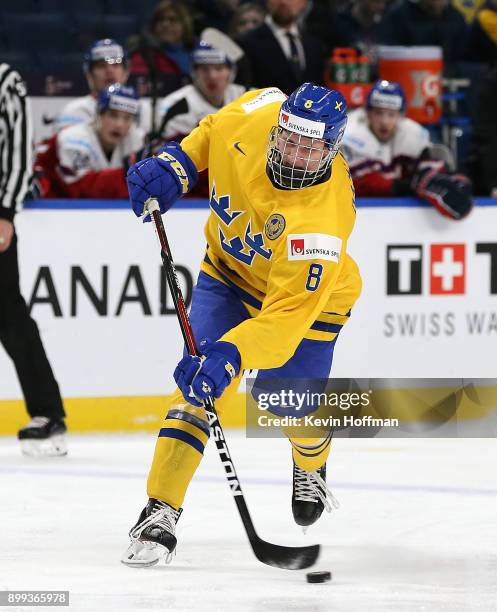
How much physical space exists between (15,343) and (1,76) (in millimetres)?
949

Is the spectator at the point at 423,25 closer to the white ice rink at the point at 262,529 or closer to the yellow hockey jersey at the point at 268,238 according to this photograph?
the white ice rink at the point at 262,529

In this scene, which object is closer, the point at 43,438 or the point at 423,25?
the point at 43,438

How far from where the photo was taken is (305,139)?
11.3ft

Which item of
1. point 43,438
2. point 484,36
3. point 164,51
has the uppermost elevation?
point 164,51

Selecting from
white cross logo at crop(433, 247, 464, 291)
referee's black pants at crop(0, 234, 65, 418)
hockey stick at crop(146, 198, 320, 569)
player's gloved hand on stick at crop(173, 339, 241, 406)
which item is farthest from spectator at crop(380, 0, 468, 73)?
player's gloved hand on stick at crop(173, 339, 241, 406)

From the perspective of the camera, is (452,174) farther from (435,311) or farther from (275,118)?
(275,118)

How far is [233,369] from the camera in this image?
10.8ft

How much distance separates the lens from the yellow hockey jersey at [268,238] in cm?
339

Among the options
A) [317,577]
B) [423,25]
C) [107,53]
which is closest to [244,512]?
[317,577]

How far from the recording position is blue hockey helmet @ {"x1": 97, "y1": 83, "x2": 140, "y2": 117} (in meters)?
5.66

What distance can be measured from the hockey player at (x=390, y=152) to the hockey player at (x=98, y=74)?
100 cm

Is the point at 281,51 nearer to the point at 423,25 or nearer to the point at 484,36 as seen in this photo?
the point at 423,25

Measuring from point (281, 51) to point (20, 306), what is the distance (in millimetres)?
1973

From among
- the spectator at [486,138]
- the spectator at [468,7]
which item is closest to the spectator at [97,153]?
the spectator at [486,138]
